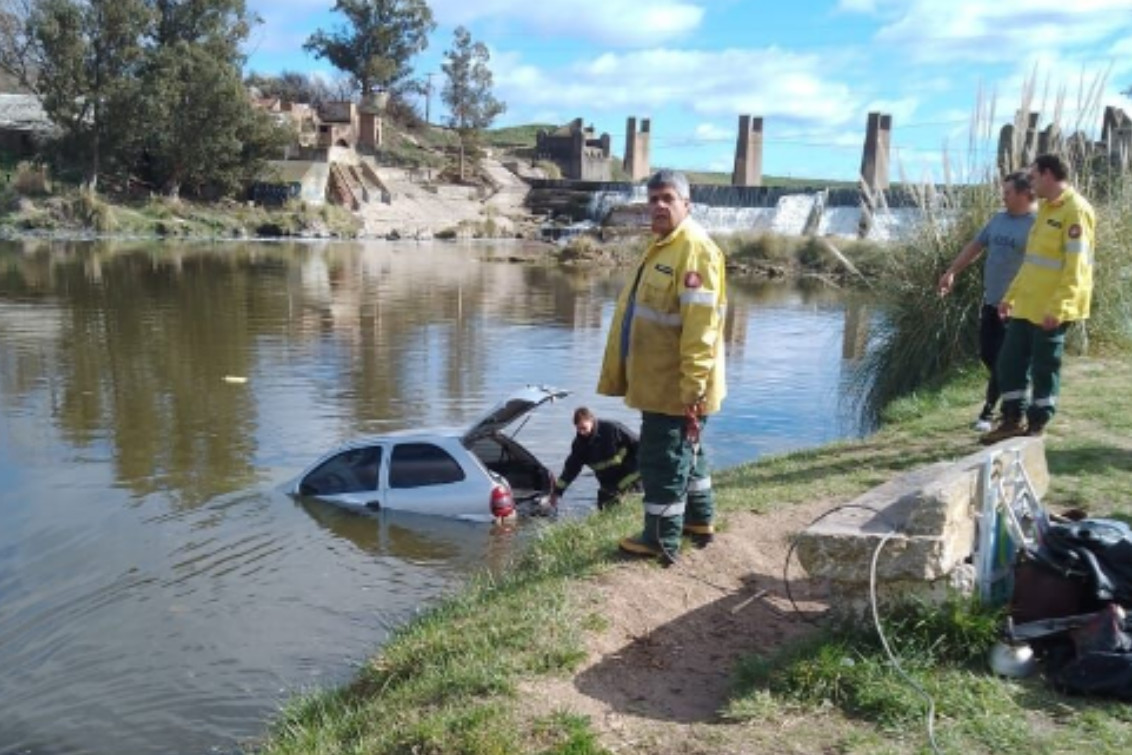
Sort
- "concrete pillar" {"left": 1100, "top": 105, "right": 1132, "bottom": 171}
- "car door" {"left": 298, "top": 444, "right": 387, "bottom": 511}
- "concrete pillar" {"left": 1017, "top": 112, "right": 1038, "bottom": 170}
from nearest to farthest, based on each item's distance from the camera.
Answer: "car door" {"left": 298, "top": 444, "right": 387, "bottom": 511}, "concrete pillar" {"left": 1017, "top": 112, "right": 1038, "bottom": 170}, "concrete pillar" {"left": 1100, "top": 105, "right": 1132, "bottom": 171}

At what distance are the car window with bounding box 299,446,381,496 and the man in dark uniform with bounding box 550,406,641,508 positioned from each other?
92.7 inches

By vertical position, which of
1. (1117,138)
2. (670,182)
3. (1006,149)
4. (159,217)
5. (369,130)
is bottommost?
(159,217)

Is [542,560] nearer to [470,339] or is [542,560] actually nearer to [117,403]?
[117,403]

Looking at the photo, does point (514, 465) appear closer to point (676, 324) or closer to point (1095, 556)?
point (676, 324)

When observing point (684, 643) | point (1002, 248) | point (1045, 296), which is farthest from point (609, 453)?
→ point (684, 643)

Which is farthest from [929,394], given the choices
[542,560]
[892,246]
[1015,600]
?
[1015,600]

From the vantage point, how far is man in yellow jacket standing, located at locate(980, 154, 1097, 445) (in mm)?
7332

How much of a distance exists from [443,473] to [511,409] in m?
0.96

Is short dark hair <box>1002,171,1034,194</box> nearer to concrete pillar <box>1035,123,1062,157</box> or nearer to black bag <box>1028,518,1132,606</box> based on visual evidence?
concrete pillar <box>1035,123,1062,157</box>

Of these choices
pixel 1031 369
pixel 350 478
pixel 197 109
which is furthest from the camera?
pixel 197 109

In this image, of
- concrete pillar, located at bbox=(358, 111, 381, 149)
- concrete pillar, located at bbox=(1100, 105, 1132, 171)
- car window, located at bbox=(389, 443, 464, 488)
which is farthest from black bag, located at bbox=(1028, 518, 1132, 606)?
concrete pillar, located at bbox=(358, 111, 381, 149)

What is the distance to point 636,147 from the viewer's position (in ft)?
353

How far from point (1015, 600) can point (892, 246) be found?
9014mm

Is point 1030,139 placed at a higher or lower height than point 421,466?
higher
